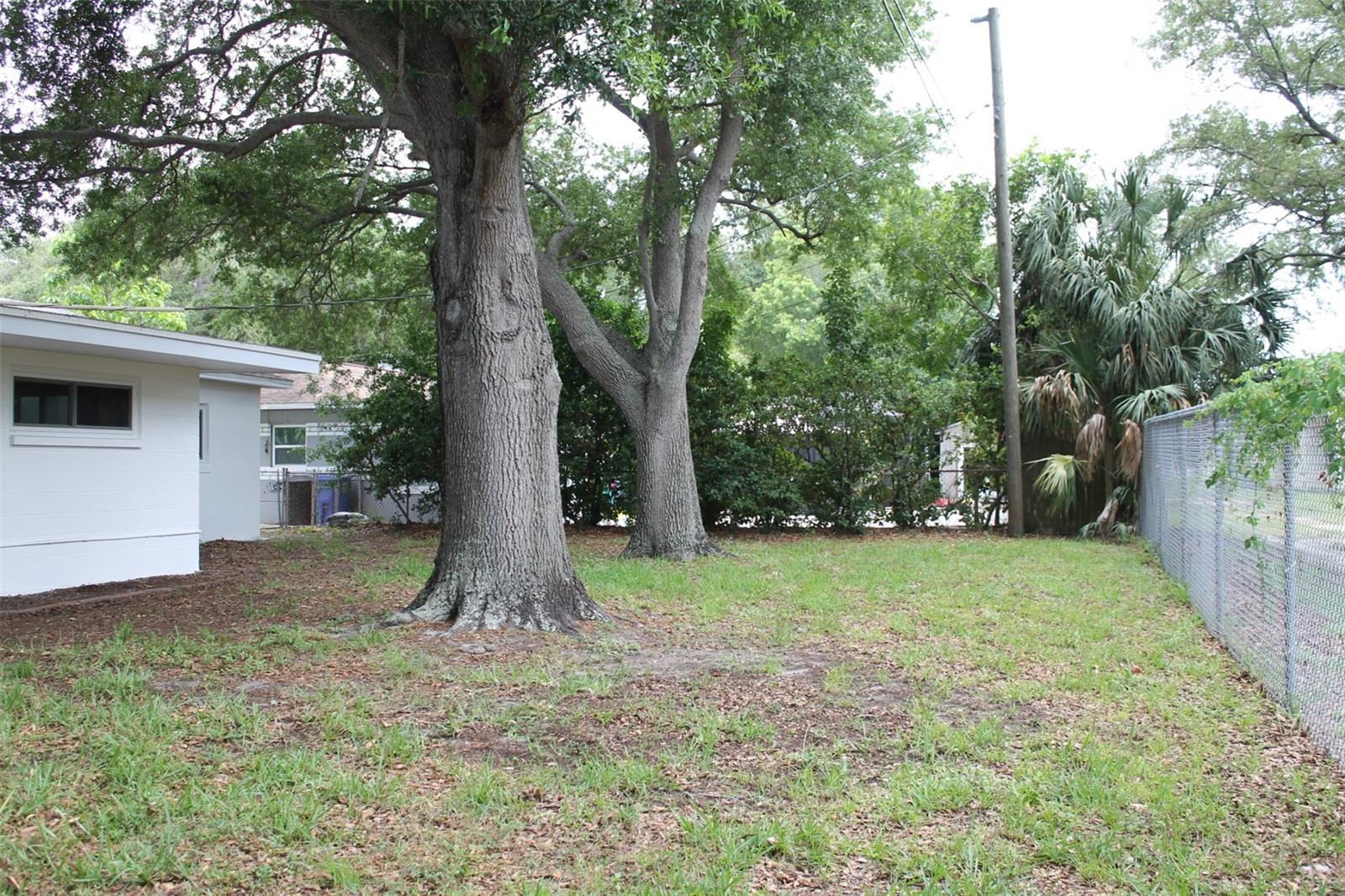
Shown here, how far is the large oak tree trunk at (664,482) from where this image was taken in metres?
12.5

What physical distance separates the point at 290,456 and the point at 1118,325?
1947 cm

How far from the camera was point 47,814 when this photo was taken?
3768mm

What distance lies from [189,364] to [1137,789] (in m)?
10.2

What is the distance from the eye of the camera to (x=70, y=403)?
9773 mm

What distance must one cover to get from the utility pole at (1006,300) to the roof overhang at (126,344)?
10.6m

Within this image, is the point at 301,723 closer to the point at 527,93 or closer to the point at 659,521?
the point at 527,93

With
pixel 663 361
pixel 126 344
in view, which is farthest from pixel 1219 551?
pixel 126 344

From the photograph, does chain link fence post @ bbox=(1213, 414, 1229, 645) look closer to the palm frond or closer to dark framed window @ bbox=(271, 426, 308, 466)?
the palm frond

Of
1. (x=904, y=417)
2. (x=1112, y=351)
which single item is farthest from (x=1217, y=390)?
(x=904, y=417)

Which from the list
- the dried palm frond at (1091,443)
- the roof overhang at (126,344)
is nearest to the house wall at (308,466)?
the roof overhang at (126,344)

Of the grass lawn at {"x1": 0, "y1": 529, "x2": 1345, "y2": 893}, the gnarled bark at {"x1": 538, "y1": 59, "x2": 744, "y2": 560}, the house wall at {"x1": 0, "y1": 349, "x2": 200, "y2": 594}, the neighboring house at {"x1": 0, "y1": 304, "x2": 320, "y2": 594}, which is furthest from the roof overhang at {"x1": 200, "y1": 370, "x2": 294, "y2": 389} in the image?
the grass lawn at {"x1": 0, "y1": 529, "x2": 1345, "y2": 893}

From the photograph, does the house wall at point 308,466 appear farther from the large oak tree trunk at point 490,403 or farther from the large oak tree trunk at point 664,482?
the large oak tree trunk at point 490,403

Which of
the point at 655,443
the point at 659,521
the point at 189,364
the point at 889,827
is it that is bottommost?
the point at 889,827

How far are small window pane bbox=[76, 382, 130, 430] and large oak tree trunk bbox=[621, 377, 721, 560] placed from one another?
580 cm
